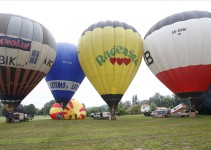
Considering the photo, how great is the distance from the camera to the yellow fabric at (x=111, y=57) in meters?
22.1

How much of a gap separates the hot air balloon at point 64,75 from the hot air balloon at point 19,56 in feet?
19.0

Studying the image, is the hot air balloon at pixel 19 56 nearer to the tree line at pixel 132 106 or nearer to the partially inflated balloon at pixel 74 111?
the partially inflated balloon at pixel 74 111

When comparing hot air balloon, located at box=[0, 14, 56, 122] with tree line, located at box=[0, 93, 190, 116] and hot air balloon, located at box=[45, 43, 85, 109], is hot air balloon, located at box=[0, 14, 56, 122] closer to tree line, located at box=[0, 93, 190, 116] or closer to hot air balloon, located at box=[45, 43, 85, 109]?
hot air balloon, located at box=[45, 43, 85, 109]

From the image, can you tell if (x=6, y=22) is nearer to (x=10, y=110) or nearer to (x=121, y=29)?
(x=10, y=110)

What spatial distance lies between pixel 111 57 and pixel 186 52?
648cm

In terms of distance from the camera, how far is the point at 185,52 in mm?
20547

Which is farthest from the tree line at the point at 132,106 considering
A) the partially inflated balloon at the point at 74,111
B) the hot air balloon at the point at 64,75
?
the hot air balloon at the point at 64,75

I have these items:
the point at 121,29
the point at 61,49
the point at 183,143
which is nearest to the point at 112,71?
the point at 121,29

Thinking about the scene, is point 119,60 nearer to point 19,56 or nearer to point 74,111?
point 19,56

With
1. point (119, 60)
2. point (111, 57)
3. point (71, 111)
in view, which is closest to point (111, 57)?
point (111, 57)

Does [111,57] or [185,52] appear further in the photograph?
[111,57]

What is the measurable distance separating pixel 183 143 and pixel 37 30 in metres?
16.8

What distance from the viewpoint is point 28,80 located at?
2056 centimetres


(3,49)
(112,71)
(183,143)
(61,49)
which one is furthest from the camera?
(61,49)
